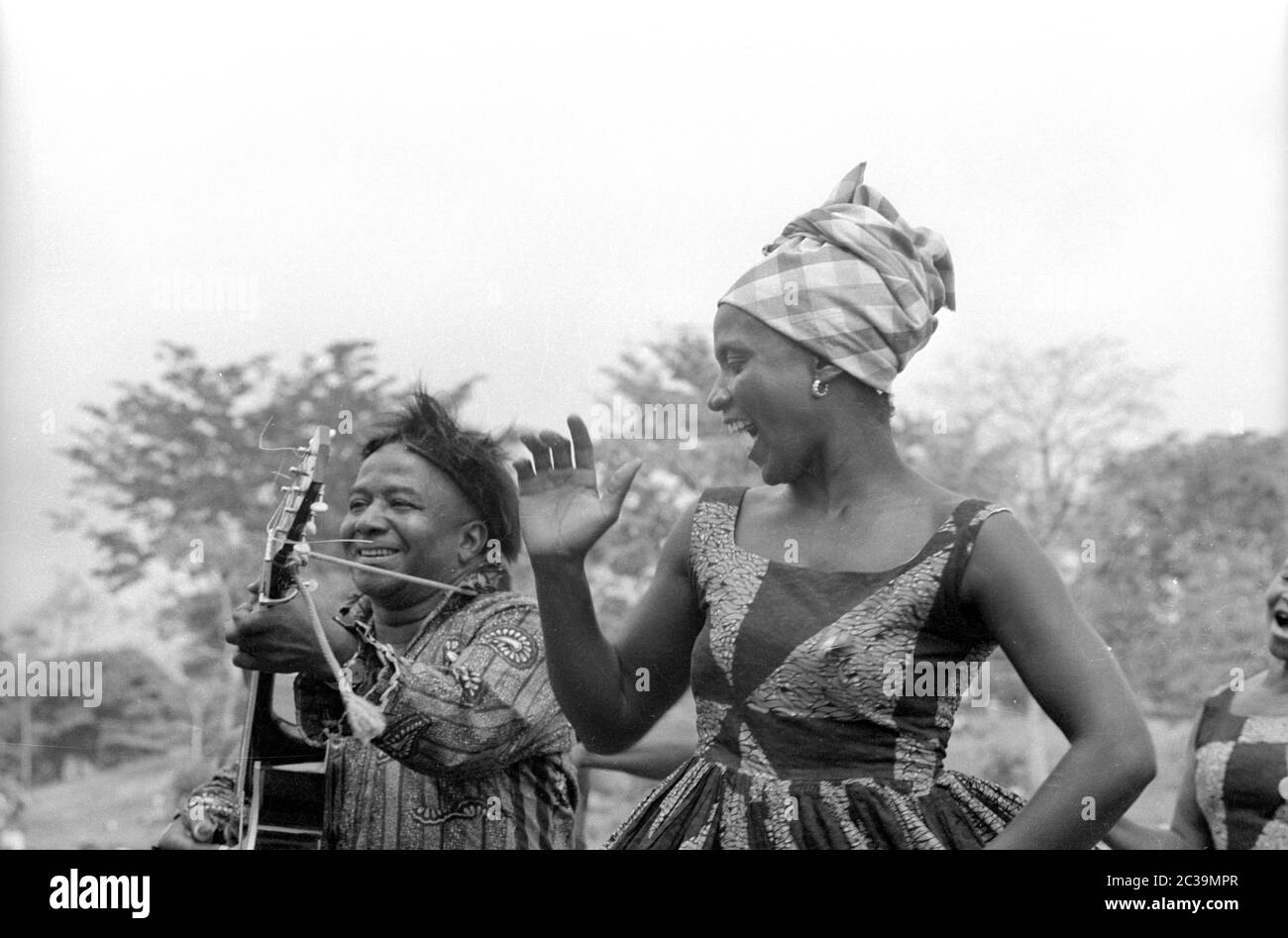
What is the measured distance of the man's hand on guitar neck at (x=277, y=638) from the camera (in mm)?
2705

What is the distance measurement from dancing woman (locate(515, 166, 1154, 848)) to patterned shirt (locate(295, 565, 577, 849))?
1.08 ft

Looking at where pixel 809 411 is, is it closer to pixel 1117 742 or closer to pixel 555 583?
pixel 555 583

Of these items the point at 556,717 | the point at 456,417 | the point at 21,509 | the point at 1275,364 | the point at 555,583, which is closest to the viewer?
the point at 555,583

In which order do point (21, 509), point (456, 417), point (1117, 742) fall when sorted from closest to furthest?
1. point (1117, 742)
2. point (456, 417)
3. point (21, 509)

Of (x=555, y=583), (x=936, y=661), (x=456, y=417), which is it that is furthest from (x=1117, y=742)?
(x=456, y=417)

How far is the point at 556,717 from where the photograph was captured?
2971 millimetres

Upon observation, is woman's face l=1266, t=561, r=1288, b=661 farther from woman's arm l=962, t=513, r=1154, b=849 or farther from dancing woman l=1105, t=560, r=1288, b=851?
woman's arm l=962, t=513, r=1154, b=849

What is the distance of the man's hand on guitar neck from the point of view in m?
2.71

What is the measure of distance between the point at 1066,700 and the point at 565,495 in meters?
0.82

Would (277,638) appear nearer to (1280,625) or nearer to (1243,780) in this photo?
(1243,780)

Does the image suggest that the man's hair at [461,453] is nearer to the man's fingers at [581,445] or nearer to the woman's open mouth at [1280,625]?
the man's fingers at [581,445]
